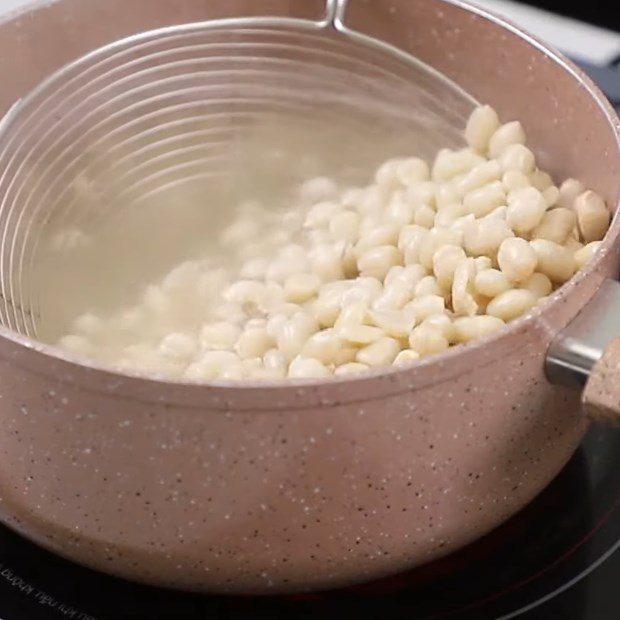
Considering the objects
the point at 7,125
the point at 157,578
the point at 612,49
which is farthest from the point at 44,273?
the point at 612,49

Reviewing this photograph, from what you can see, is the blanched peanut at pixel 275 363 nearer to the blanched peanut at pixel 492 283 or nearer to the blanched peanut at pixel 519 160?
the blanched peanut at pixel 492 283

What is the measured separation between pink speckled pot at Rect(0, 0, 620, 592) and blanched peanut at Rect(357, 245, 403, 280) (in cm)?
16

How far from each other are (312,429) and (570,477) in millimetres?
282

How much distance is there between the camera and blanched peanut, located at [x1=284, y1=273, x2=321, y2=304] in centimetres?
69

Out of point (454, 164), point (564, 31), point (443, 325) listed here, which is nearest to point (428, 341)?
point (443, 325)

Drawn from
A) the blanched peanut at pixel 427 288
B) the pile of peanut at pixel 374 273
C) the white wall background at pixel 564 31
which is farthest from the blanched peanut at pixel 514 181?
the white wall background at pixel 564 31

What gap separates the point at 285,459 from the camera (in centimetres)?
48

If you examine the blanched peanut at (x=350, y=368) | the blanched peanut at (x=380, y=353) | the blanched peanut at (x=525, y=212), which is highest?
the blanched peanut at (x=525, y=212)

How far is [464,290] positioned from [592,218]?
0.11m

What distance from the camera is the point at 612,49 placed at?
1099 mm

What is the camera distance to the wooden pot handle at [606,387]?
479mm

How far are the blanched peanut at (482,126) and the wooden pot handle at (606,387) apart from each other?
32cm

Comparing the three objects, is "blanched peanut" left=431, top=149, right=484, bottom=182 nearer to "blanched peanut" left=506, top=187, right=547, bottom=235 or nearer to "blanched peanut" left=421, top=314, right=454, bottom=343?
"blanched peanut" left=506, top=187, right=547, bottom=235

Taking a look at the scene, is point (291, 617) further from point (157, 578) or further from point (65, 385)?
point (65, 385)
